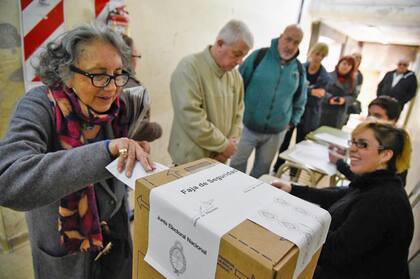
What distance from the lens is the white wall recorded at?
196 cm

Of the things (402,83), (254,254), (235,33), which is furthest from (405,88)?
(254,254)

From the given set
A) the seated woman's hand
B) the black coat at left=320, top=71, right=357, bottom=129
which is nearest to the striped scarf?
the seated woman's hand

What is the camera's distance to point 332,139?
8.50 feet

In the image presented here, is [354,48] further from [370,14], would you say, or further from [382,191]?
[382,191]

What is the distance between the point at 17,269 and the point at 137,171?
168 centimetres

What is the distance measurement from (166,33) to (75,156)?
174cm

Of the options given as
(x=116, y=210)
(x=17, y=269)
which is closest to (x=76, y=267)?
(x=116, y=210)

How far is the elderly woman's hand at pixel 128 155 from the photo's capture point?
0.65m

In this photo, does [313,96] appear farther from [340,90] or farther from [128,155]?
[128,155]

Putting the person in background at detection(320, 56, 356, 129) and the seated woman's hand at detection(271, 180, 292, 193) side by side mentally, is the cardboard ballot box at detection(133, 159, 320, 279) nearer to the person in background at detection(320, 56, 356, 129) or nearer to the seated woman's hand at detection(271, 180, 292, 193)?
the seated woman's hand at detection(271, 180, 292, 193)

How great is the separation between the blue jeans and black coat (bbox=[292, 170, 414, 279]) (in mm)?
Answer: 1344

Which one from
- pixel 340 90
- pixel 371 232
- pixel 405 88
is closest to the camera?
pixel 371 232

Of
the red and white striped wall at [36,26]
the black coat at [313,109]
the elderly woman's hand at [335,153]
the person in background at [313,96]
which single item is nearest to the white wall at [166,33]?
the red and white striped wall at [36,26]

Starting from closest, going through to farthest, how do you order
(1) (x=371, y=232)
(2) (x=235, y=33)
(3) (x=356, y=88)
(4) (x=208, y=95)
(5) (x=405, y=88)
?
1. (1) (x=371, y=232)
2. (2) (x=235, y=33)
3. (4) (x=208, y=95)
4. (3) (x=356, y=88)
5. (5) (x=405, y=88)
